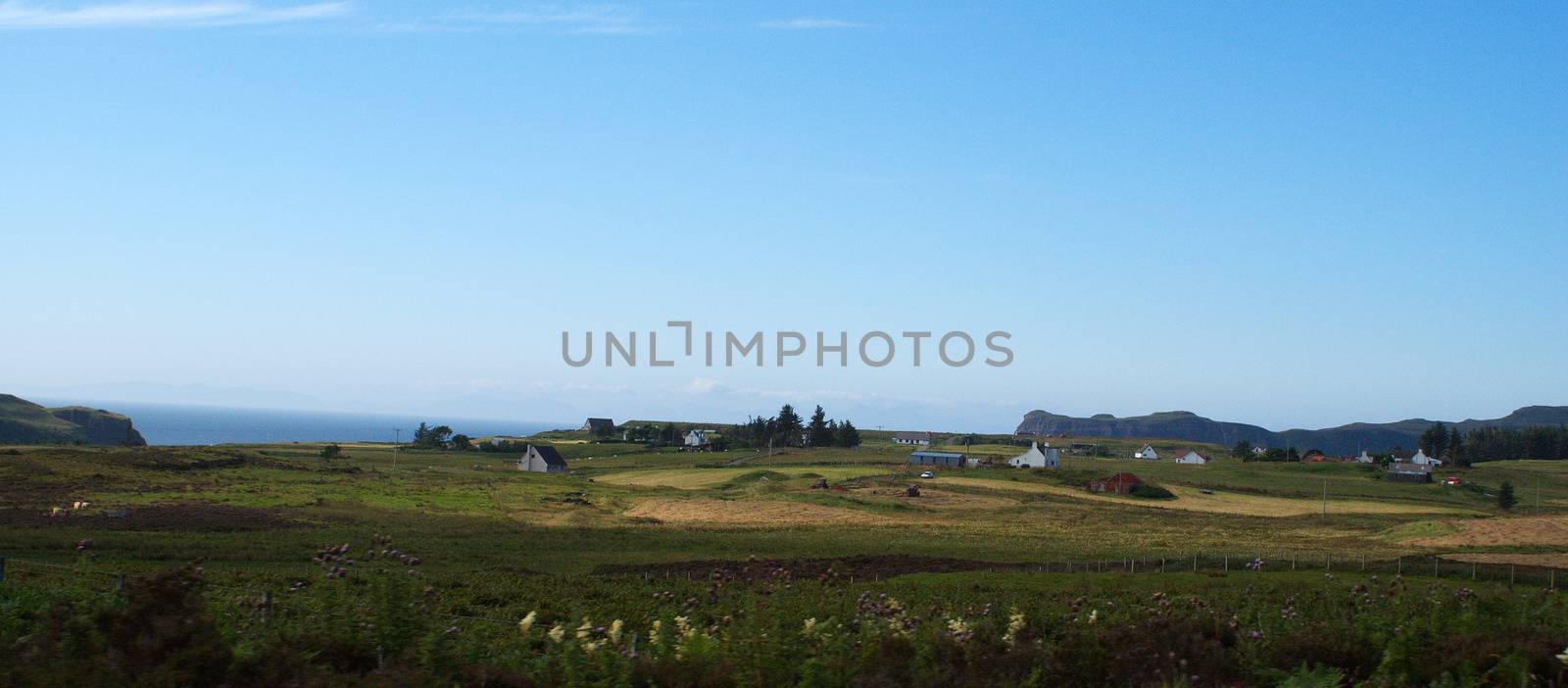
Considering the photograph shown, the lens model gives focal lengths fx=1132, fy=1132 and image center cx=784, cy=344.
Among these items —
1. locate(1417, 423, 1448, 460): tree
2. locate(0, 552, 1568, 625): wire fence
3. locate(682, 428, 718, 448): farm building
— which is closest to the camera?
locate(0, 552, 1568, 625): wire fence

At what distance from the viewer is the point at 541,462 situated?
410 feet

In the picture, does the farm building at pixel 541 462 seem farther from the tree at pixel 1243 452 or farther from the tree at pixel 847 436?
the tree at pixel 1243 452

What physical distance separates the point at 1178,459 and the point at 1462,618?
550ft

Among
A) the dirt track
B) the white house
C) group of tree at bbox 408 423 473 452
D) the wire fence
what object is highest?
group of tree at bbox 408 423 473 452


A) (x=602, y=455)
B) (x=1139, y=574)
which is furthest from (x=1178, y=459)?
(x=1139, y=574)

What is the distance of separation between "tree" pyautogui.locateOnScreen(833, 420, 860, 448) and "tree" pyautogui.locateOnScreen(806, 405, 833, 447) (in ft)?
4.79

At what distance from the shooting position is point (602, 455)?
153 meters

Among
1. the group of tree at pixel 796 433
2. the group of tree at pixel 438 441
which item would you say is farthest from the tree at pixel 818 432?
the group of tree at pixel 438 441

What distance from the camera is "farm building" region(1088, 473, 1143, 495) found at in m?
106

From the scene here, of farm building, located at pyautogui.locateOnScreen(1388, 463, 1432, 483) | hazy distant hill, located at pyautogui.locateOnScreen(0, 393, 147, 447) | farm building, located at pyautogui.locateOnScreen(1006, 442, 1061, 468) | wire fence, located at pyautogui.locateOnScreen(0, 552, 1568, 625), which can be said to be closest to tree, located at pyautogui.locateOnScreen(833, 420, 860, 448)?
farm building, located at pyautogui.locateOnScreen(1006, 442, 1061, 468)

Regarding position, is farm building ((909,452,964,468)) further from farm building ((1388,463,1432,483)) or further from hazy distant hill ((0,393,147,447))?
hazy distant hill ((0,393,147,447))

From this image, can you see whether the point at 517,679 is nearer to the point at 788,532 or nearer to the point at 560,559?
the point at 560,559

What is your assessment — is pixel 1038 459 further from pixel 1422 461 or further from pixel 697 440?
pixel 697 440

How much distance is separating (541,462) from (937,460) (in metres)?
45.9
